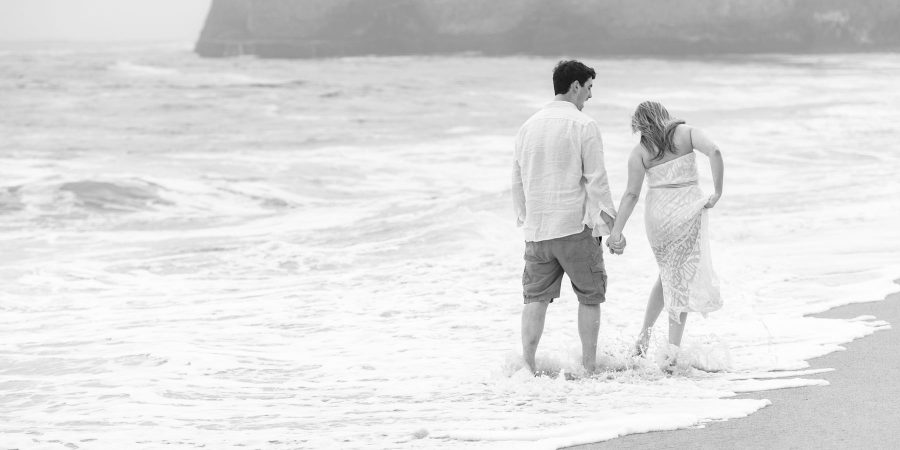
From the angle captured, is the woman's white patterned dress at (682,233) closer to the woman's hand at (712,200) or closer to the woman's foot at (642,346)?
the woman's hand at (712,200)

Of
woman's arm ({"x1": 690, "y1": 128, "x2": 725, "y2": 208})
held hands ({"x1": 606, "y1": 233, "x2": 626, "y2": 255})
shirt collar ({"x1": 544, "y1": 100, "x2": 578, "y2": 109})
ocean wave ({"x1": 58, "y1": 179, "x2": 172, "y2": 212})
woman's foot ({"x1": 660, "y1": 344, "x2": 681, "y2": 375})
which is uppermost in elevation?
shirt collar ({"x1": 544, "y1": 100, "x2": 578, "y2": 109})

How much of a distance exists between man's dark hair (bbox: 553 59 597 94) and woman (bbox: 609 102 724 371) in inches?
14.2

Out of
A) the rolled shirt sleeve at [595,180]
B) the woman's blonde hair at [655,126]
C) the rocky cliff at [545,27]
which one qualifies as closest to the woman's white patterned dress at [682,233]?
the woman's blonde hair at [655,126]

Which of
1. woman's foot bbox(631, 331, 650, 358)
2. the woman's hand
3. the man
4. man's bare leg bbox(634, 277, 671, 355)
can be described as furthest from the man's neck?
woman's foot bbox(631, 331, 650, 358)

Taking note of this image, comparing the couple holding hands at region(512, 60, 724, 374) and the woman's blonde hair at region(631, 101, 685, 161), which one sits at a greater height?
the woman's blonde hair at region(631, 101, 685, 161)

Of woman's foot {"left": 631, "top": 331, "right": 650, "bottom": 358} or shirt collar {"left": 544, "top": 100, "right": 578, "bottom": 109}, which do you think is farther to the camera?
woman's foot {"left": 631, "top": 331, "right": 650, "bottom": 358}

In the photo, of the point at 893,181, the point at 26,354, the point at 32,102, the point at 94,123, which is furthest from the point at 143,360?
the point at 32,102

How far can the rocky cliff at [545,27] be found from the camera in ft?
258

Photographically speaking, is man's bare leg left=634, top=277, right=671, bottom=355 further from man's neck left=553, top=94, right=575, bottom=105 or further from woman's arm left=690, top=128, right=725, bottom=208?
man's neck left=553, top=94, right=575, bottom=105

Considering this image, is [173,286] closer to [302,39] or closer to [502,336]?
[502,336]

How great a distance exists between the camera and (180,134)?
24.4 m

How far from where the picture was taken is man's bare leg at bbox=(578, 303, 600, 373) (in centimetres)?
500

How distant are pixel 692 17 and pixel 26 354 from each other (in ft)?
258

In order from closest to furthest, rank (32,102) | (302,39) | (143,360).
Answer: (143,360) < (32,102) < (302,39)
